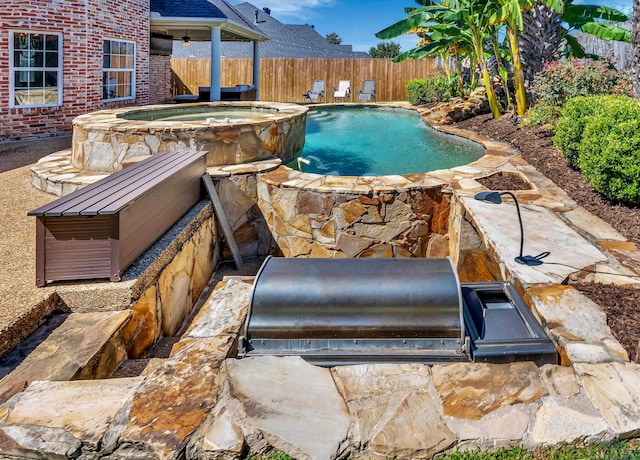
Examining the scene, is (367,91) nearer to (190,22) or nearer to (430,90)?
(430,90)

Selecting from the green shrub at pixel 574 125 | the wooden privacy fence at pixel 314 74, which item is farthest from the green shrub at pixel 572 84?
the wooden privacy fence at pixel 314 74

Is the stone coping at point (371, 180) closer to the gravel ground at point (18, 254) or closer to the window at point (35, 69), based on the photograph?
the gravel ground at point (18, 254)

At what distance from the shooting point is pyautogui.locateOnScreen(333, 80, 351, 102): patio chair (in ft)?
68.1

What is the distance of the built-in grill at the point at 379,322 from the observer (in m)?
2.58

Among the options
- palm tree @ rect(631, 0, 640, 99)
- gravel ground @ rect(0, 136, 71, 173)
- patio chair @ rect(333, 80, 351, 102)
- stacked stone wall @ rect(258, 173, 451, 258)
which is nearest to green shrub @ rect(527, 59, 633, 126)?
palm tree @ rect(631, 0, 640, 99)

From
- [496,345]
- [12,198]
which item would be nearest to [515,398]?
[496,345]

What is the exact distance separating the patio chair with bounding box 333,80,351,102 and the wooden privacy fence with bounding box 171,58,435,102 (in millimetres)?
533

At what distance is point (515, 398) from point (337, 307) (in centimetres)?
109

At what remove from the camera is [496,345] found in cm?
257

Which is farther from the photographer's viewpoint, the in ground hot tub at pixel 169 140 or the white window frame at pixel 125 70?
the white window frame at pixel 125 70

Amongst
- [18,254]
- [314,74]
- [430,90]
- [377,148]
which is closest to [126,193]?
[18,254]

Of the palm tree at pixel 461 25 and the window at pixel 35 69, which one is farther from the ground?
the palm tree at pixel 461 25

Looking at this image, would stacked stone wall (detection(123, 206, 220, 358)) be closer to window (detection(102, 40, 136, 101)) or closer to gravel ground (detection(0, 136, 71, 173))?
gravel ground (detection(0, 136, 71, 173))

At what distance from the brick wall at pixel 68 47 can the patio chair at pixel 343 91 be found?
10.5 metres
